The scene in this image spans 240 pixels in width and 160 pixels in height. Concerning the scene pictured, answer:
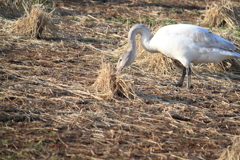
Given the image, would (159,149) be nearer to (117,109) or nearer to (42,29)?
(117,109)

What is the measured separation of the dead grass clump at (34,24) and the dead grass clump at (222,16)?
4.26 meters

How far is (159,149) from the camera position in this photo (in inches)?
154

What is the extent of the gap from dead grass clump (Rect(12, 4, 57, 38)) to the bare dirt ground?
0.63ft

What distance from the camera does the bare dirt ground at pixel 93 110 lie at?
12.7ft

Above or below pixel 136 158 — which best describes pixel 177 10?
above

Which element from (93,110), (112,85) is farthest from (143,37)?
(93,110)

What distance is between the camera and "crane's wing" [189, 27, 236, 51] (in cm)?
602

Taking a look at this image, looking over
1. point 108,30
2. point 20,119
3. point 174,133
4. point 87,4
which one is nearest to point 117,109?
point 174,133

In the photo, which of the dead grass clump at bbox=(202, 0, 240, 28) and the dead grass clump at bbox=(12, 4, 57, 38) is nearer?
the dead grass clump at bbox=(12, 4, 57, 38)

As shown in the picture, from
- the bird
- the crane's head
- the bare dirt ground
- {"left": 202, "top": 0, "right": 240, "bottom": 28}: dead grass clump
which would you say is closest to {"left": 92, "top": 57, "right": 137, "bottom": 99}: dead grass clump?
the bare dirt ground

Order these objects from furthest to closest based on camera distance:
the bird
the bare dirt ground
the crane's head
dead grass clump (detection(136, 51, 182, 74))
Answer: dead grass clump (detection(136, 51, 182, 74)) → the crane's head → the bird → the bare dirt ground

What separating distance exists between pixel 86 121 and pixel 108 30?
513cm

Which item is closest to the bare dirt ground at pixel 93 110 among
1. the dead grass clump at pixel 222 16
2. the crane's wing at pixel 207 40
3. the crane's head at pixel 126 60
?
the crane's head at pixel 126 60

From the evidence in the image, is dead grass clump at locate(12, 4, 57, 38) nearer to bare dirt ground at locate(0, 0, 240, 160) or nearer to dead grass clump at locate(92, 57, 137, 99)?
bare dirt ground at locate(0, 0, 240, 160)
